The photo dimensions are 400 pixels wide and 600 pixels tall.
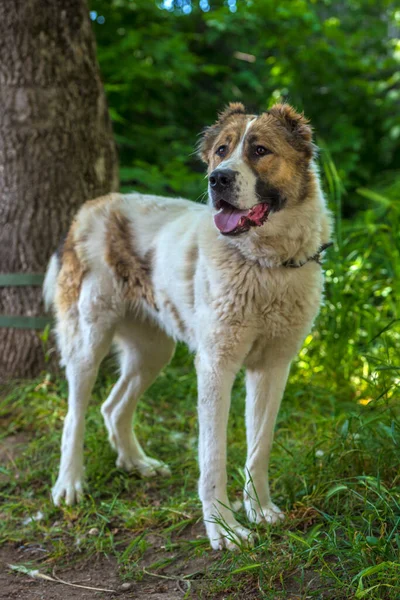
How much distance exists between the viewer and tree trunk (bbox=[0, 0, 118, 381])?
4.55 metres

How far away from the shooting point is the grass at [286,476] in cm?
256

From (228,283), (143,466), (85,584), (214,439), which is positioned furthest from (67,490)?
(228,283)

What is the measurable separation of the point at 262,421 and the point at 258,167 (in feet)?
3.87

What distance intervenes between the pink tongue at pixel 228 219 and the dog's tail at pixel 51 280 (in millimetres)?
1467

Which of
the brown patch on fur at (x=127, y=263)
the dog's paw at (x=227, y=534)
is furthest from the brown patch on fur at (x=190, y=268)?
the dog's paw at (x=227, y=534)

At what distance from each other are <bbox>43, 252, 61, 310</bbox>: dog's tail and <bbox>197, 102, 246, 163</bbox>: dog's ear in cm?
120

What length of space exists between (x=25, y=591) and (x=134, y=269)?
5.49 feet

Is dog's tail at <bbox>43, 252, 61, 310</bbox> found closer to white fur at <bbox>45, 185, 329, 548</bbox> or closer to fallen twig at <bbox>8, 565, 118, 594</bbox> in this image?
white fur at <bbox>45, 185, 329, 548</bbox>

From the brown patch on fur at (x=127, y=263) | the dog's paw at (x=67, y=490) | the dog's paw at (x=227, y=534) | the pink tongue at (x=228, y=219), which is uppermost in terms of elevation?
the pink tongue at (x=228, y=219)

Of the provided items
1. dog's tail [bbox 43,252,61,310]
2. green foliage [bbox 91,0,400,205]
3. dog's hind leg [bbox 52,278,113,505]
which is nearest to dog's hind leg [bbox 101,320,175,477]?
dog's hind leg [bbox 52,278,113,505]

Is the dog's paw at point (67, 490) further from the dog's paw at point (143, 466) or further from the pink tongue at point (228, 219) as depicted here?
the pink tongue at point (228, 219)

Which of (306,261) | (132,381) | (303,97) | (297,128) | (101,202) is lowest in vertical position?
(132,381)

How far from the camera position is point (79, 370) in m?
3.79

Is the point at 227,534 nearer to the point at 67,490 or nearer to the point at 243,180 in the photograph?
the point at 67,490
